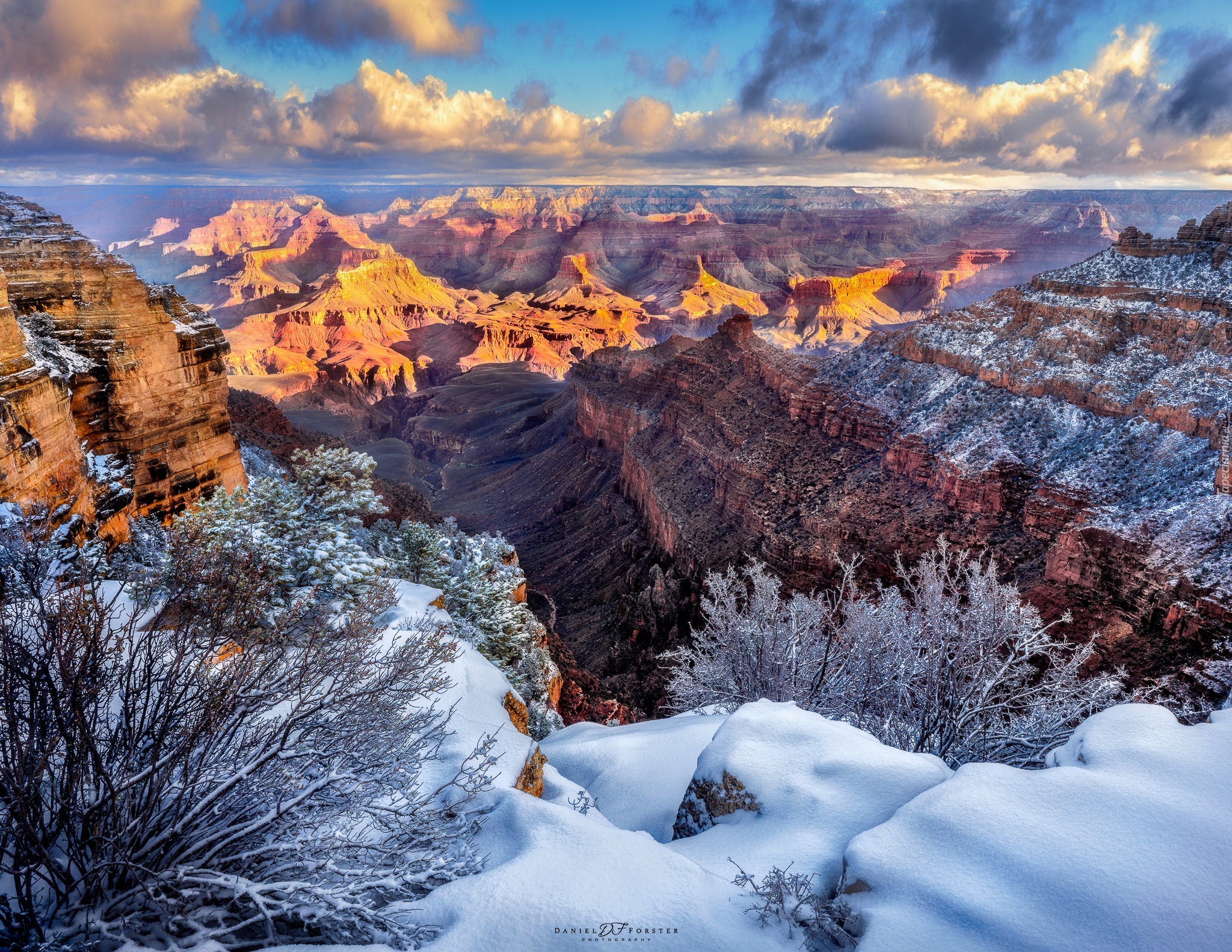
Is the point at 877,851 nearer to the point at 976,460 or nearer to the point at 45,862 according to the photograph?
the point at 45,862

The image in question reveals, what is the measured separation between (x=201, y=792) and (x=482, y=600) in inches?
519

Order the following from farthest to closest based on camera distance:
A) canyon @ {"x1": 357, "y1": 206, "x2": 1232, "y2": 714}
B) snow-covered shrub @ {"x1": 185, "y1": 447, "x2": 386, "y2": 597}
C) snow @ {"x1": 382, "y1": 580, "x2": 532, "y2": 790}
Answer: canyon @ {"x1": 357, "y1": 206, "x2": 1232, "y2": 714} < snow-covered shrub @ {"x1": 185, "y1": 447, "x2": 386, "y2": 597} < snow @ {"x1": 382, "y1": 580, "x2": 532, "y2": 790}

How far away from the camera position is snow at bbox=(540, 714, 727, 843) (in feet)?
28.1

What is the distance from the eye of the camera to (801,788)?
6.54 meters

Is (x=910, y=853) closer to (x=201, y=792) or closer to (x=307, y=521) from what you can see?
(x=201, y=792)

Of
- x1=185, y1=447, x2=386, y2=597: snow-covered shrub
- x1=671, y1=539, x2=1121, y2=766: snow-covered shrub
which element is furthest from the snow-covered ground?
x1=185, y1=447, x2=386, y2=597: snow-covered shrub

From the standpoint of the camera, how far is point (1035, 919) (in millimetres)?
4227

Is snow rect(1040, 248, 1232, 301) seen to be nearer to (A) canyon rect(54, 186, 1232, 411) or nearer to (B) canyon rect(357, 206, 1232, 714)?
(B) canyon rect(357, 206, 1232, 714)

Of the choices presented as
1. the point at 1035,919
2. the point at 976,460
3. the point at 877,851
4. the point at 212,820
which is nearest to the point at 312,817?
the point at 212,820

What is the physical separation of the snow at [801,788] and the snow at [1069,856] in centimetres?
57

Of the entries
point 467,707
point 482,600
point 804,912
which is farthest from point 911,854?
point 482,600

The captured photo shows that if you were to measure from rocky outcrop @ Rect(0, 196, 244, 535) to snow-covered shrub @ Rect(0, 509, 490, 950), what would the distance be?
769cm

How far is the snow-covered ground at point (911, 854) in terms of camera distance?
13.9 feet
